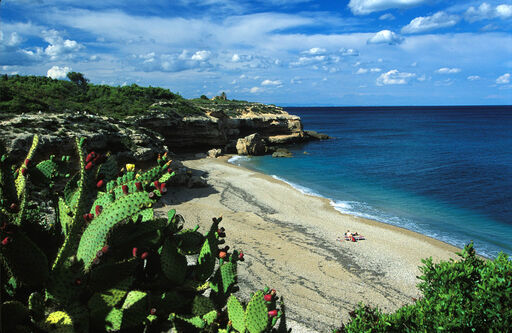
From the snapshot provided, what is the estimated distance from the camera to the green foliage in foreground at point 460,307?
6035 mm

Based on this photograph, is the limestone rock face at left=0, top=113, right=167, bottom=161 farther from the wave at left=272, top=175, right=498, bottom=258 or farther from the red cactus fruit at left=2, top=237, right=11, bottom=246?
the red cactus fruit at left=2, top=237, right=11, bottom=246

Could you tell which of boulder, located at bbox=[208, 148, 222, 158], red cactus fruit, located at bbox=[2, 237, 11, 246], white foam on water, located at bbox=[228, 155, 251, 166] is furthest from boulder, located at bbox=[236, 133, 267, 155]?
red cactus fruit, located at bbox=[2, 237, 11, 246]

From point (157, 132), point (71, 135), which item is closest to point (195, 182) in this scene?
point (71, 135)

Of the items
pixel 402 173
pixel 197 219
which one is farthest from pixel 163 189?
pixel 402 173

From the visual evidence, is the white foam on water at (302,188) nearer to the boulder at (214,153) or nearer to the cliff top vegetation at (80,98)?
the boulder at (214,153)

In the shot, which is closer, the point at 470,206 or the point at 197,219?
the point at 197,219

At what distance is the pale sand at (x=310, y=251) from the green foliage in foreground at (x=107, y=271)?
7884 mm

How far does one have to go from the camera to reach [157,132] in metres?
37.3

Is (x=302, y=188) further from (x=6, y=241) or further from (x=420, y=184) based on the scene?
(x=6, y=241)

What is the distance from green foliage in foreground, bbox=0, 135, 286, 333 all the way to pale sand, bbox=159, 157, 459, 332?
788cm

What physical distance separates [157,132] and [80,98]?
1264cm

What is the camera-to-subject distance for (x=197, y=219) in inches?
829

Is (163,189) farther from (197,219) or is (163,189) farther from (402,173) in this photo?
(402,173)

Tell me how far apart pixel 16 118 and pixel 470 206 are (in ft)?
110
